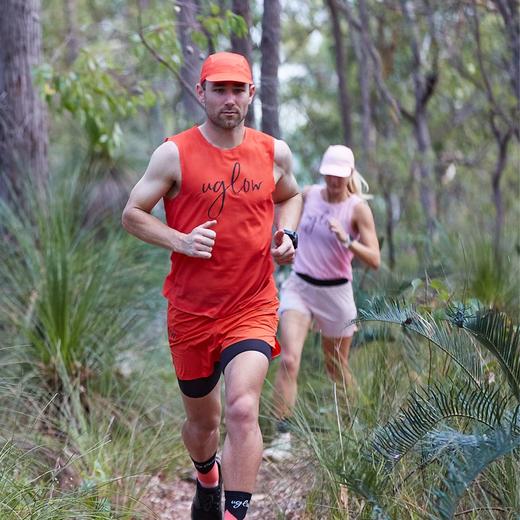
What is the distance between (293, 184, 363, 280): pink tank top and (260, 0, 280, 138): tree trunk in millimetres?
1893

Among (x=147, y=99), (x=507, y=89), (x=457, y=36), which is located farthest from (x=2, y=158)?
(x=507, y=89)

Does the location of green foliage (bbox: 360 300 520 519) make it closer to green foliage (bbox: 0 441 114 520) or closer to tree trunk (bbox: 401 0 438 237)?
green foliage (bbox: 0 441 114 520)

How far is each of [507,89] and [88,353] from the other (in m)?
15.6

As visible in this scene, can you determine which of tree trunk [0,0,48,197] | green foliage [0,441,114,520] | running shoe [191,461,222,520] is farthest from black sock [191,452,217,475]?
tree trunk [0,0,48,197]

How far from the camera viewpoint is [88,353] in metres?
6.42

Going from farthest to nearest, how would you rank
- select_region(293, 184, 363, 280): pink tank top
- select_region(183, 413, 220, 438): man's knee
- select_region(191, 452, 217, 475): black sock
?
select_region(293, 184, 363, 280): pink tank top < select_region(191, 452, 217, 475): black sock < select_region(183, 413, 220, 438): man's knee

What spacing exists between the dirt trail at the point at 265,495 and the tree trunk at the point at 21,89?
12.6 ft

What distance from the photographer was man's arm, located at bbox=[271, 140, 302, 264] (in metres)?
4.61

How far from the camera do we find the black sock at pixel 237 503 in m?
4.18

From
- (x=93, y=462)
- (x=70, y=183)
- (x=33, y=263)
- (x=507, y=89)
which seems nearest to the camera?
(x=93, y=462)

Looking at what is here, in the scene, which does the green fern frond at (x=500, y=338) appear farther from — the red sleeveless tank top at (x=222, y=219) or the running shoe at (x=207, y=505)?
the running shoe at (x=207, y=505)

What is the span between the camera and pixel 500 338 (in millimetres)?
3990

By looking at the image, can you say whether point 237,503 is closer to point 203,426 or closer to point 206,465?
point 203,426

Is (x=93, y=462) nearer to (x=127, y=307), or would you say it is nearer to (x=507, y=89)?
(x=127, y=307)
